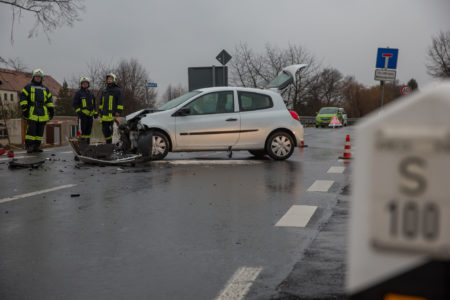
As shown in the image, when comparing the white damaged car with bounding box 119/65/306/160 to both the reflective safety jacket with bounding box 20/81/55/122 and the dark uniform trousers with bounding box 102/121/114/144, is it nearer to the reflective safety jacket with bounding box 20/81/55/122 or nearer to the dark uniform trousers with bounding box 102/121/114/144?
the dark uniform trousers with bounding box 102/121/114/144

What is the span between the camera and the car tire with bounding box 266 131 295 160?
507 inches

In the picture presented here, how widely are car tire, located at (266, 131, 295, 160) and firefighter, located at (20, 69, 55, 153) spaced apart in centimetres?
570

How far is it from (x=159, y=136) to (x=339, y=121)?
31.1 meters

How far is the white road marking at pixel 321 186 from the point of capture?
27.2 ft

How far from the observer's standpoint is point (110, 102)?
14531 mm

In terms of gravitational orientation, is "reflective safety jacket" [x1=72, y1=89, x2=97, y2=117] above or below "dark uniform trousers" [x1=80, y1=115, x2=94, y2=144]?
above

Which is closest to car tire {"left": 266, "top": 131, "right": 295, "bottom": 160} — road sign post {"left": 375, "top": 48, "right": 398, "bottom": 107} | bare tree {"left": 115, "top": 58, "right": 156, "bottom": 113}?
road sign post {"left": 375, "top": 48, "right": 398, "bottom": 107}

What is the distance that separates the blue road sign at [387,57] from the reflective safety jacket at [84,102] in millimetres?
7938

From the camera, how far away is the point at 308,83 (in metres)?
59.9

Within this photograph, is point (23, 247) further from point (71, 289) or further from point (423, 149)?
point (423, 149)

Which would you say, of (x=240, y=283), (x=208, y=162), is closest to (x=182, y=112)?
(x=208, y=162)

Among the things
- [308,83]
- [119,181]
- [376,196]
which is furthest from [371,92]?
[376,196]

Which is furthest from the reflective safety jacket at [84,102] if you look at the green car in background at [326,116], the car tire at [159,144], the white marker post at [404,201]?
the green car in background at [326,116]

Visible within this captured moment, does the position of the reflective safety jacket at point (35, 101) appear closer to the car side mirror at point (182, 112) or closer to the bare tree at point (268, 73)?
the car side mirror at point (182, 112)
